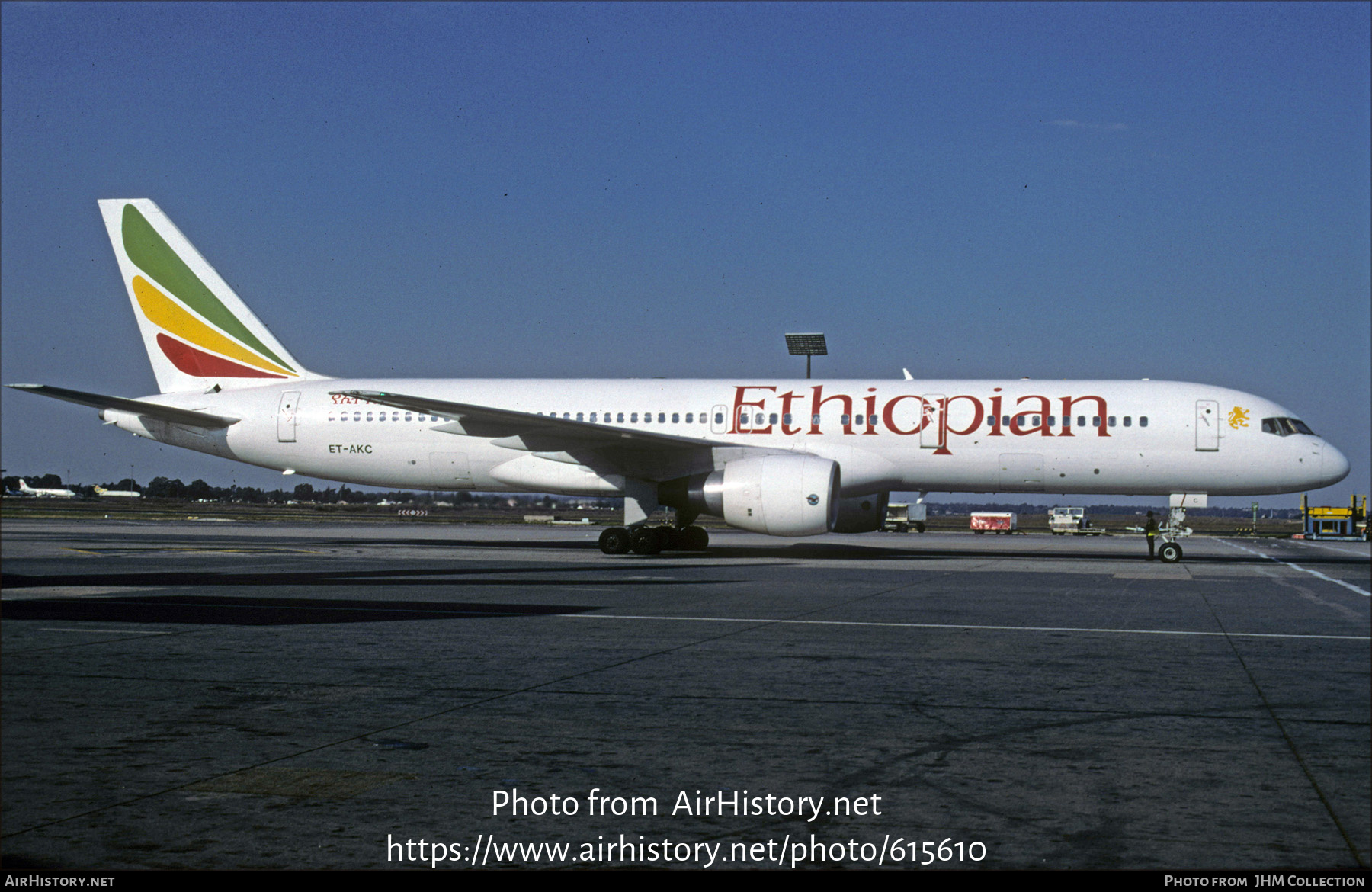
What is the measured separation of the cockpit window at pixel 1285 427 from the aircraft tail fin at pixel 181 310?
887 inches

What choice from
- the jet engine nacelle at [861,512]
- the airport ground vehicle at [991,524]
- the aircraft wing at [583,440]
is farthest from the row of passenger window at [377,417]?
the airport ground vehicle at [991,524]

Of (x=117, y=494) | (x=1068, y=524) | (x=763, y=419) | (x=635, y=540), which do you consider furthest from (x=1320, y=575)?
(x=117, y=494)

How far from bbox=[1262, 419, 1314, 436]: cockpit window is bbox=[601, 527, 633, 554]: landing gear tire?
13.2m

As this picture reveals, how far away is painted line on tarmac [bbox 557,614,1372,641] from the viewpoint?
10008mm

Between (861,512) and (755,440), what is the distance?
3.06 m

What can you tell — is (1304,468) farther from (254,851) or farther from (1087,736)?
(254,851)

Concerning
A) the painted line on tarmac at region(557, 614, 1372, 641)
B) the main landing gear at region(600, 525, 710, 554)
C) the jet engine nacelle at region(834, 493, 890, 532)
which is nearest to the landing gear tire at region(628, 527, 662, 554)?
the main landing gear at region(600, 525, 710, 554)

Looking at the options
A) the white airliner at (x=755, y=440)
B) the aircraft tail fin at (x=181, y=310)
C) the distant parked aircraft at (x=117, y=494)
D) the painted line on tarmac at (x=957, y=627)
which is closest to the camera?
the painted line on tarmac at (x=957, y=627)

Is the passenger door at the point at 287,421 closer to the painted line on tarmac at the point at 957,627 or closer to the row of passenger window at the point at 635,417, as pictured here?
the row of passenger window at the point at 635,417

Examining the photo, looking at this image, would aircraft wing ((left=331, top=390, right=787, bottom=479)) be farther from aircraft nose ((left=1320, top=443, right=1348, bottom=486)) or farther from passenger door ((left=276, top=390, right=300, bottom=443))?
aircraft nose ((left=1320, top=443, right=1348, bottom=486))

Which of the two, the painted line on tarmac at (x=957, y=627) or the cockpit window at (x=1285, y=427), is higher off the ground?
the cockpit window at (x=1285, y=427)

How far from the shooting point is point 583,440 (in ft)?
73.6

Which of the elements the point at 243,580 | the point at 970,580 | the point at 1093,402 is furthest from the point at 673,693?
the point at 1093,402

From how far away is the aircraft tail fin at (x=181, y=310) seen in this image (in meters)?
27.4
